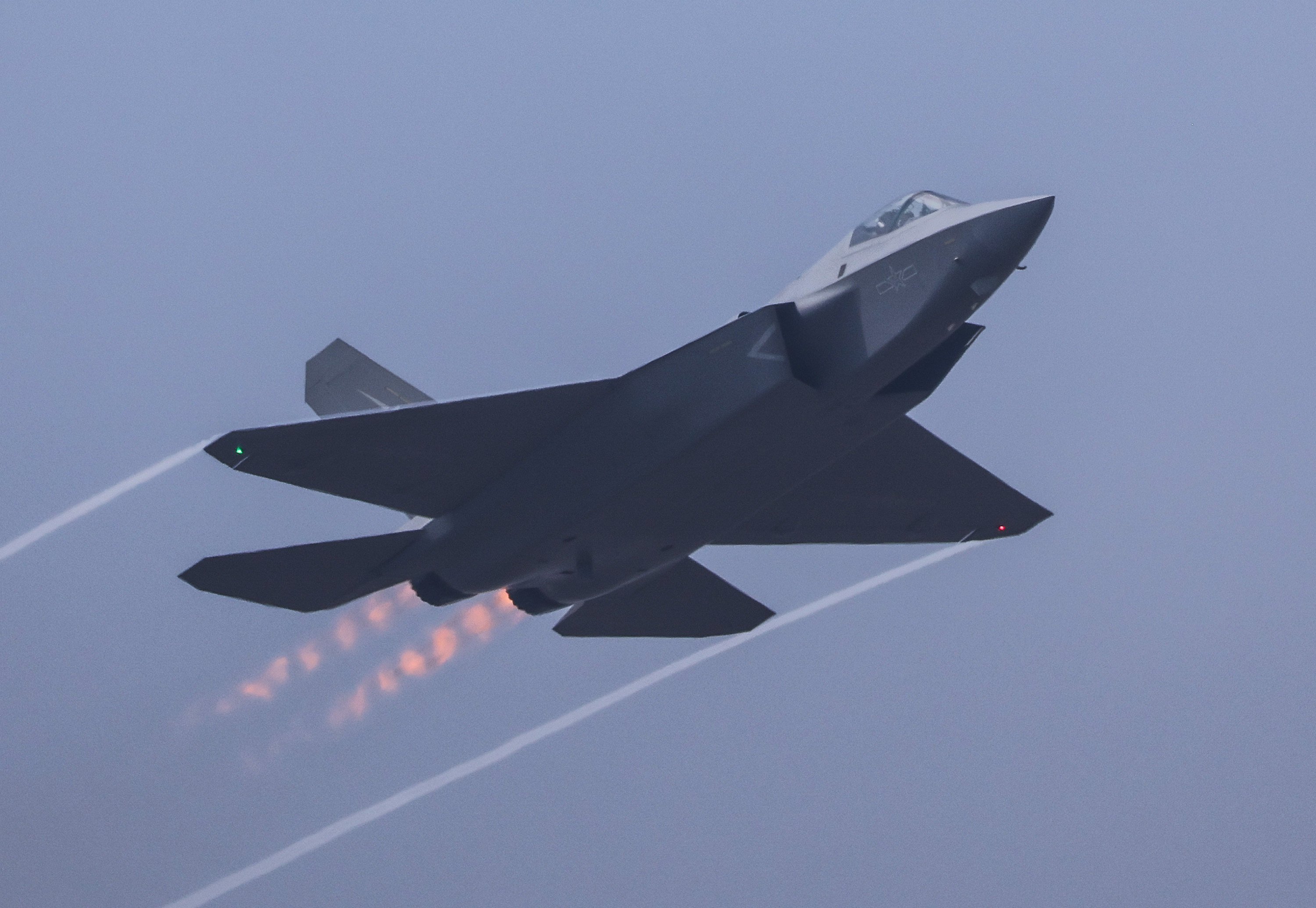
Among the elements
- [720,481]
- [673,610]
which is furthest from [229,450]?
[673,610]

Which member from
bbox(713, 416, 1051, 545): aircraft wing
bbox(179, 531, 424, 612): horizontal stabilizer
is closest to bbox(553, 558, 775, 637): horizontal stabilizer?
bbox(713, 416, 1051, 545): aircraft wing

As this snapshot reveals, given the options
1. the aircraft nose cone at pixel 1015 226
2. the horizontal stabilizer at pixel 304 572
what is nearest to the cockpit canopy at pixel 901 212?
the aircraft nose cone at pixel 1015 226

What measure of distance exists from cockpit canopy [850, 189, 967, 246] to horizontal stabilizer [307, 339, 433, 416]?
324 inches

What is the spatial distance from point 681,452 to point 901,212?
383 cm

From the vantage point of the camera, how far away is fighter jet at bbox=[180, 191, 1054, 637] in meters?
17.8

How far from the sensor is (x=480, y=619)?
25531 mm

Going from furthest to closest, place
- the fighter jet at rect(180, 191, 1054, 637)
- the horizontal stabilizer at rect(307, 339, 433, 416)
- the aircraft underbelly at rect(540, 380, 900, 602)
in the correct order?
the horizontal stabilizer at rect(307, 339, 433, 416) → the aircraft underbelly at rect(540, 380, 900, 602) → the fighter jet at rect(180, 191, 1054, 637)

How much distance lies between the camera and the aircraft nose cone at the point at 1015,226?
55.0 feet

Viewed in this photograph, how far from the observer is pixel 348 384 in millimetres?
24141

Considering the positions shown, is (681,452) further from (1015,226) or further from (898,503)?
(898,503)

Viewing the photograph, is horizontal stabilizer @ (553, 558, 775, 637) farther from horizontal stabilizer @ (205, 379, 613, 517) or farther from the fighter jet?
horizontal stabilizer @ (205, 379, 613, 517)

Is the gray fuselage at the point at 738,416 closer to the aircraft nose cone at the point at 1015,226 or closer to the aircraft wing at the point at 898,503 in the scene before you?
the aircraft nose cone at the point at 1015,226

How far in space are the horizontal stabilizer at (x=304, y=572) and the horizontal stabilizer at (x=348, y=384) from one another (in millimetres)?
3281

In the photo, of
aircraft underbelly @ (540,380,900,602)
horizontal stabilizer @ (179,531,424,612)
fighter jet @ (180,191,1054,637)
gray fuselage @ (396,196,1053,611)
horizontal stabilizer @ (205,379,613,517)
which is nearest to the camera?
gray fuselage @ (396,196,1053,611)
